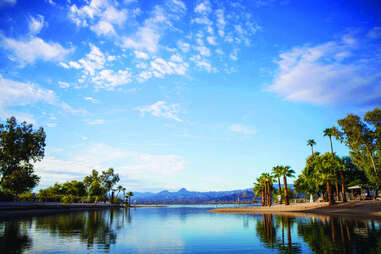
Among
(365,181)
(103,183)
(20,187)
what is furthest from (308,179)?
(103,183)

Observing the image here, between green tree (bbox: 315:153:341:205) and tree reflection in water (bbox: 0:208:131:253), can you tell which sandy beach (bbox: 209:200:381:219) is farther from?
tree reflection in water (bbox: 0:208:131:253)

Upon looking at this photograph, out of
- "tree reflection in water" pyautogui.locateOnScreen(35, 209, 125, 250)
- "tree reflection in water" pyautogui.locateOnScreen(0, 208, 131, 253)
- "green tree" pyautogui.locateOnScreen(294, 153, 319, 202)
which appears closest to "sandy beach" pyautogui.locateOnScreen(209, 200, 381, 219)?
"green tree" pyautogui.locateOnScreen(294, 153, 319, 202)

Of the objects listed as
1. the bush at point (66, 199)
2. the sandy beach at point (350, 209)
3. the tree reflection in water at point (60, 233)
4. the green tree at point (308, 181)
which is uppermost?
the green tree at point (308, 181)

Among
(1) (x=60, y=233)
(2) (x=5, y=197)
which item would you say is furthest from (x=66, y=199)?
(1) (x=60, y=233)

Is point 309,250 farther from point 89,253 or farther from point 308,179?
point 308,179

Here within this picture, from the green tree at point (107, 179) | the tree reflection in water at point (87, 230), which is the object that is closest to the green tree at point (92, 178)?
the green tree at point (107, 179)

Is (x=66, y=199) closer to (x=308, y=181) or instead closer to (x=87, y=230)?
(x=87, y=230)

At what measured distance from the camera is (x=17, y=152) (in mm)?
54625

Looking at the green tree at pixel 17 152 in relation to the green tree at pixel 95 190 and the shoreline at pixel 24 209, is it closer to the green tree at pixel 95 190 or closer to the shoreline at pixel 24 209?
the shoreline at pixel 24 209

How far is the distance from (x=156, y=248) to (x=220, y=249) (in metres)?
4.06

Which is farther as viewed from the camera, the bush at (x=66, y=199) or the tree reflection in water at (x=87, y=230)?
the bush at (x=66, y=199)

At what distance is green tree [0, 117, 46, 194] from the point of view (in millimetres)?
53875

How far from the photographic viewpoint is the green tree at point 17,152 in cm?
5388

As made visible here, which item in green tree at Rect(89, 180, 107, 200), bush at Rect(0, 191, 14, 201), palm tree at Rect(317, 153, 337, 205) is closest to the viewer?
palm tree at Rect(317, 153, 337, 205)
